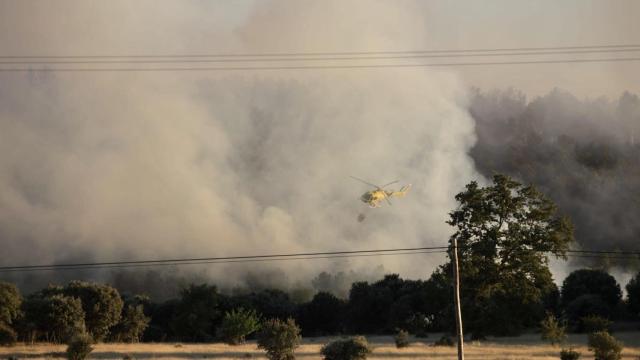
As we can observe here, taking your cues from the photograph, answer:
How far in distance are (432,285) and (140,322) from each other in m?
42.3

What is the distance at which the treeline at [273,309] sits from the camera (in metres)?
88.4

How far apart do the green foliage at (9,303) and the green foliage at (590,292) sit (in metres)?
88.3

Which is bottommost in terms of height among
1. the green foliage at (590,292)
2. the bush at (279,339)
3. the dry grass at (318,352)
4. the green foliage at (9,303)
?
the dry grass at (318,352)

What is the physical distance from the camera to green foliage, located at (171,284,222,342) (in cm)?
13438

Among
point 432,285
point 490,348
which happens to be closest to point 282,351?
point 490,348

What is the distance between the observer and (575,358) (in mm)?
66562

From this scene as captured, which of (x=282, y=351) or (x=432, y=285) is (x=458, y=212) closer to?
(x=432, y=285)

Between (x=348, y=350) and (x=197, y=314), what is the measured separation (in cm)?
7780

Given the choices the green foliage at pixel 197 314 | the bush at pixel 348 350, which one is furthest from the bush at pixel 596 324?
the green foliage at pixel 197 314

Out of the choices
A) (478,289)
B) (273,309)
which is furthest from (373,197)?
(273,309)

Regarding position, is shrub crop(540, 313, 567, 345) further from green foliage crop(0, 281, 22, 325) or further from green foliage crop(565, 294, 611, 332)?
green foliage crop(0, 281, 22, 325)

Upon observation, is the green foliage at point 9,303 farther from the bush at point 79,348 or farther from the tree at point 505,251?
the tree at point 505,251

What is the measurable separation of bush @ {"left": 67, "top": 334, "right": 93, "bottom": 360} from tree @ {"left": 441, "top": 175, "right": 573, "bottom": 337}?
141ft

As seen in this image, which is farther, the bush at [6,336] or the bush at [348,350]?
the bush at [6,336]
